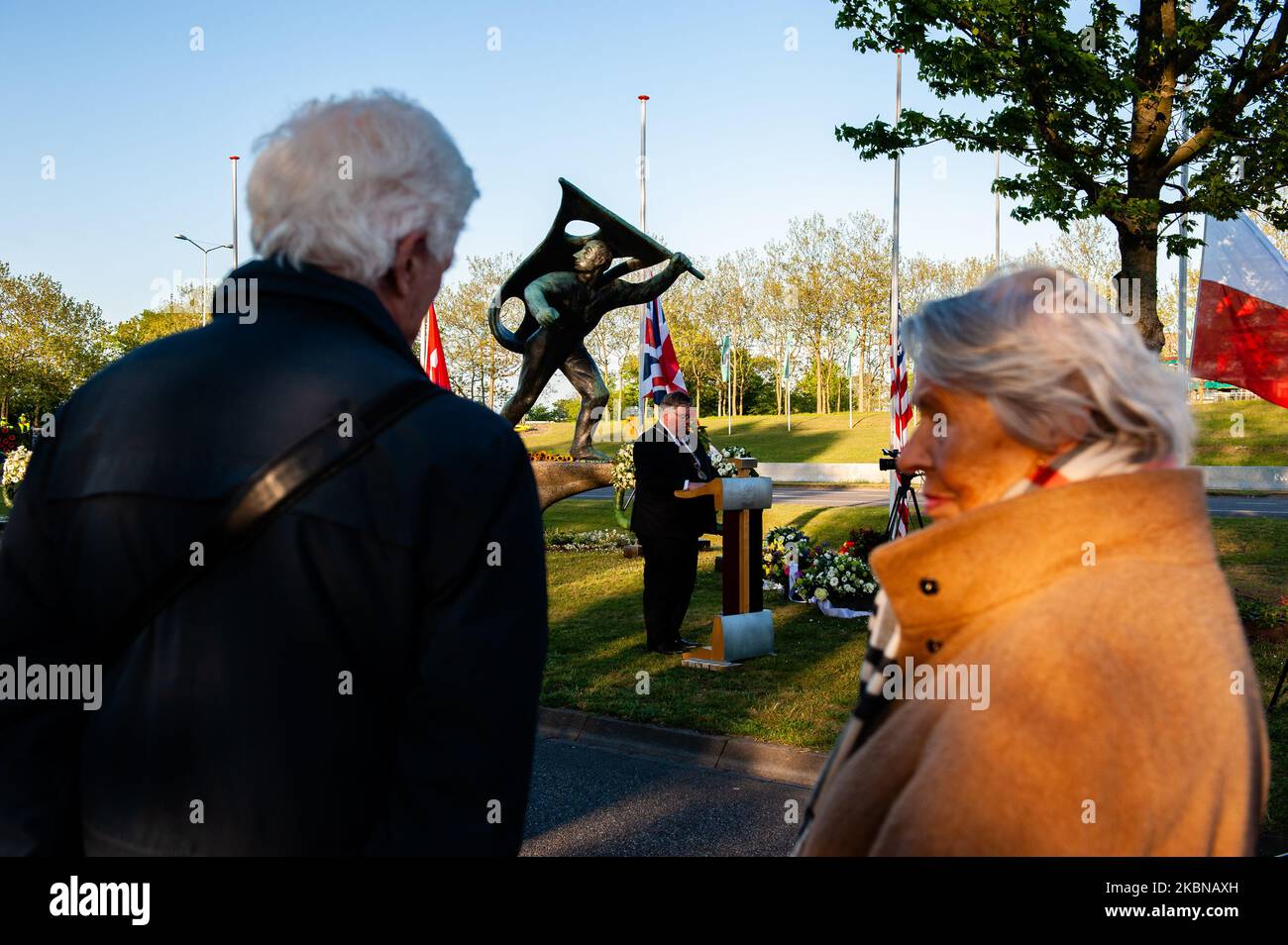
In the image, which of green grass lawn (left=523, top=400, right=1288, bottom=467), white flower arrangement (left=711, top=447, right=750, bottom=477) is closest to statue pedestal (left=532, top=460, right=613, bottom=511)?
white flower arrangement (left=711, top=447, right=750, bottom=477)

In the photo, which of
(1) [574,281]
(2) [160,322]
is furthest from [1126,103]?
(2) [160,322]

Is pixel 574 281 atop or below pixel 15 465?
atop

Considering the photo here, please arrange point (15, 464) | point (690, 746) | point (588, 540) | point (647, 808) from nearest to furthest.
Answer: point (647, 808) → point (690, 746) → point (588, 540) → point (15, 464)

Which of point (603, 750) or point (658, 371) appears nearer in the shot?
point (603, 750)

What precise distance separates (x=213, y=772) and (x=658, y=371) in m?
12.4

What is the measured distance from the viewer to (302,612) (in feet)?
4.75

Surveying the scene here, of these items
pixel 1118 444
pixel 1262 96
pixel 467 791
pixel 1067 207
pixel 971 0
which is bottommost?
pixel 467 791

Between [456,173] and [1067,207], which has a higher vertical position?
[1067,207]

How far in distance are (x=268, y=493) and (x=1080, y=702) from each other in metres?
1.08

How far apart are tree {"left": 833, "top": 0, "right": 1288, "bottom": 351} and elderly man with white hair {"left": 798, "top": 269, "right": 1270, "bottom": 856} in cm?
822

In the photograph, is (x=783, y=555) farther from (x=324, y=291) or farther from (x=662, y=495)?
(x=324, y=291)

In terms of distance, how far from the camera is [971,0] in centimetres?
909
